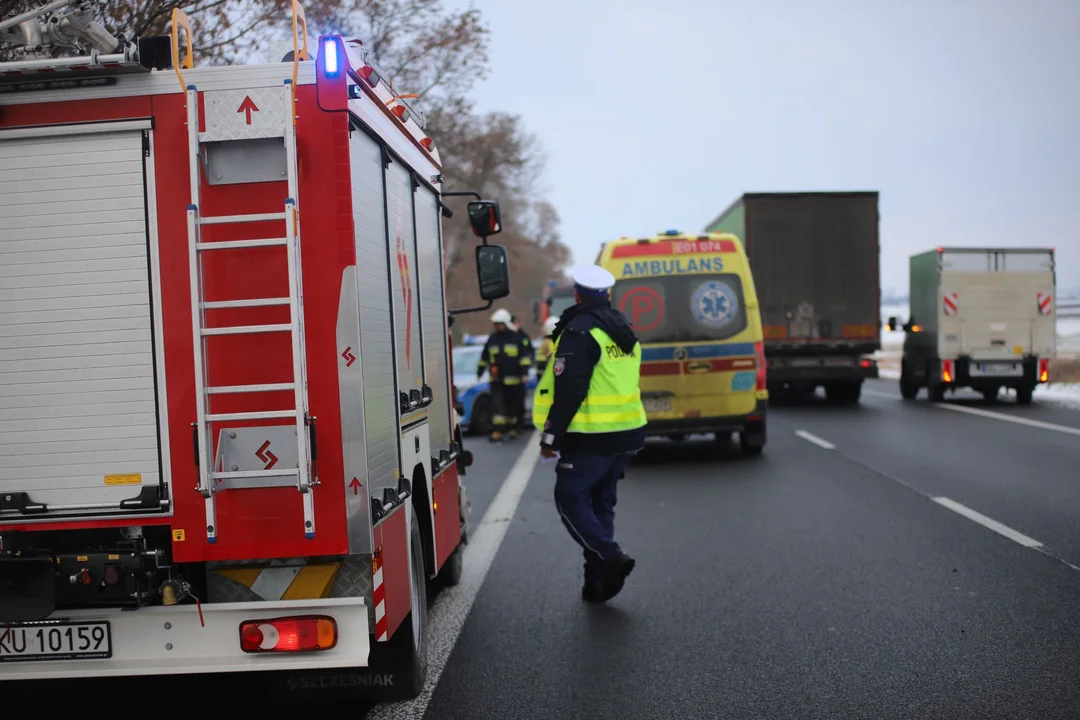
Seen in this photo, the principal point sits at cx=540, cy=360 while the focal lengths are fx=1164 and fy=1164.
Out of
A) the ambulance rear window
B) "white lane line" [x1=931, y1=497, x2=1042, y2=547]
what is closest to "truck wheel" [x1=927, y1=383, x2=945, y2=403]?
the ambulance rear window

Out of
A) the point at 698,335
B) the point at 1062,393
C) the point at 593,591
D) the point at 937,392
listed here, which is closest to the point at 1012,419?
the point at 937,392

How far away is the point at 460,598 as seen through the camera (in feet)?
23.1

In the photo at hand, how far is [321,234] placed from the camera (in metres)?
3.98

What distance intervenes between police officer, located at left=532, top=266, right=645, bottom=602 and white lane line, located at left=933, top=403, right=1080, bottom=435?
11.3m

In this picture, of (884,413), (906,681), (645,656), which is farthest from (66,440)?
(884,413)

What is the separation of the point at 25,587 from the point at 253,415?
987mm

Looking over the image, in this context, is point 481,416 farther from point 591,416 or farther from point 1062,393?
point 1062,393

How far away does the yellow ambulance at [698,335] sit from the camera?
13383 millimetres

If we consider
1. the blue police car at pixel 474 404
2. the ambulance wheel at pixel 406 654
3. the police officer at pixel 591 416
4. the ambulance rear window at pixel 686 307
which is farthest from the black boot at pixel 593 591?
the blue police car at pixel 474 404

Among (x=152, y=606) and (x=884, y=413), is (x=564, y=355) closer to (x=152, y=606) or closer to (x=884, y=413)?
(x=152, y=606)

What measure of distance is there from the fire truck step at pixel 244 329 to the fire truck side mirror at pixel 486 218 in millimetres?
3153

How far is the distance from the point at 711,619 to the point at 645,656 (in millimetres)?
816

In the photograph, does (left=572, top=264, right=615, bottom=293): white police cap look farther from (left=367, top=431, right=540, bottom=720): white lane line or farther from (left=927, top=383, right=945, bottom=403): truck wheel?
(left=927, top=383, right=945, bottom=403): truck wheel

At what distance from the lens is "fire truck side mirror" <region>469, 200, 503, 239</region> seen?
7.00 metres
